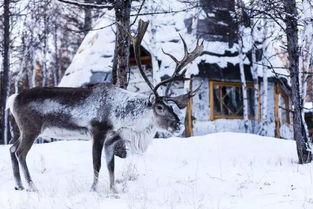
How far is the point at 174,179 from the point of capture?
22.0ft

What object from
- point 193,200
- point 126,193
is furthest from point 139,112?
point 193,200

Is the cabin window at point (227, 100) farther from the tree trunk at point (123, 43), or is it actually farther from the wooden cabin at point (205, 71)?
the tree trunk at point (123, 43)

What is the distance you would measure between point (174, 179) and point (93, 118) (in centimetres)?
149

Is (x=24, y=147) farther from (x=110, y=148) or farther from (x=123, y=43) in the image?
(x=123, y=43)

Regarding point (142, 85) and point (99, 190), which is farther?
point (142, 85)

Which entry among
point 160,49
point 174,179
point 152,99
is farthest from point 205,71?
Answer: point 152,99

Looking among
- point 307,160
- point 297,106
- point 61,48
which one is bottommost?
point 307,160

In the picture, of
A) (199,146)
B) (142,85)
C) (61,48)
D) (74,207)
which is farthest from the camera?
(61,48)

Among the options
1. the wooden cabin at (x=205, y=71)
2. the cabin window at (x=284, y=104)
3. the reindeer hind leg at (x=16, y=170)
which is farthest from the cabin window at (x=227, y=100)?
the reindeer hind leg at (x=16, y=170)

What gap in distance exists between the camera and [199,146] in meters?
10.4

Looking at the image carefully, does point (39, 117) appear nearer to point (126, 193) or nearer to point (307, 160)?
point (126, 193)

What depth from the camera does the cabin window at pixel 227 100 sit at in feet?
58.3

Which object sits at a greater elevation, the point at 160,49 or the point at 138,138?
the point at 160,49

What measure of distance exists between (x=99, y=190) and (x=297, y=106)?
439cm
